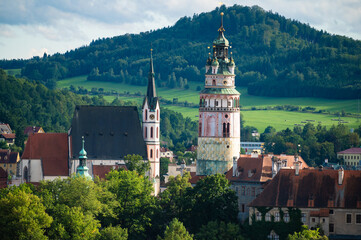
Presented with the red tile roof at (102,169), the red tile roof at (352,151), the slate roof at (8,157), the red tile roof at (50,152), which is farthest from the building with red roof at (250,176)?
the red tile roof at (352,151)

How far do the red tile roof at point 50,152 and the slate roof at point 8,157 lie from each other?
4417cm

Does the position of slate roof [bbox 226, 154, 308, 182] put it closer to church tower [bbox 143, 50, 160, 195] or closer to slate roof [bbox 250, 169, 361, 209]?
slate roof [bbox 250, 169, 361, 209]

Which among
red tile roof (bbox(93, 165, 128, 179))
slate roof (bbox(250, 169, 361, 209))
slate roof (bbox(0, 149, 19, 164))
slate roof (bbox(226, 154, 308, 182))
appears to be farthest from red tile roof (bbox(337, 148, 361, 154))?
slate roof (bbox(250, 169, 361, 209))

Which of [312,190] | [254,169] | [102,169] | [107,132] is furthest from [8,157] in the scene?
[312,190]

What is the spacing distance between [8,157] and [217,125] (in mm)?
71703

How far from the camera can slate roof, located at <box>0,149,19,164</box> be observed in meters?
190

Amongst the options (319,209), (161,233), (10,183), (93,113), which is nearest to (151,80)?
(93,113)

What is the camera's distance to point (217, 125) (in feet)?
420

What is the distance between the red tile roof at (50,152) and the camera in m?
143

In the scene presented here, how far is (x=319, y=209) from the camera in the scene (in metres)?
104

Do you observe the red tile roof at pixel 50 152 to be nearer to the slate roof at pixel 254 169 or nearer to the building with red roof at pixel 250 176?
the slate roof at pixel 254 169

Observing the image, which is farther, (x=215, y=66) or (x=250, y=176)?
(x=215, y=66)

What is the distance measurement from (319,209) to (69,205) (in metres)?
25.3

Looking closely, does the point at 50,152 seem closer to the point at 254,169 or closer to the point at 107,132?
the point at 107,132
